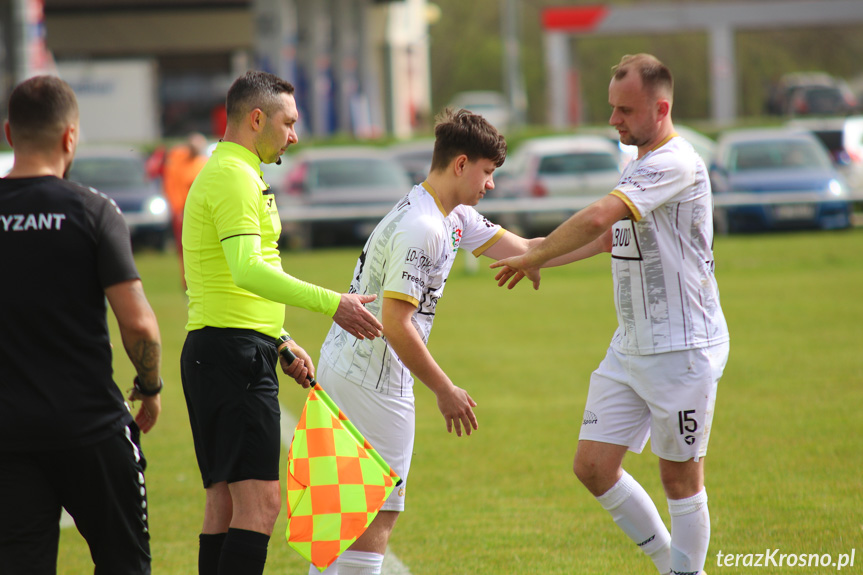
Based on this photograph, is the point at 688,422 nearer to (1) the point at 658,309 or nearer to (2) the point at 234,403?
(1) the point at 658,309

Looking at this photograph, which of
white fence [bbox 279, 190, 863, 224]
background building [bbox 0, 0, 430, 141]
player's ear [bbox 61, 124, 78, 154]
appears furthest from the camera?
background building [bbox 0, 0, 430, 141]

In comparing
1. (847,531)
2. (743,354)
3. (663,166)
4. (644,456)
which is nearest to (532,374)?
(743,354)

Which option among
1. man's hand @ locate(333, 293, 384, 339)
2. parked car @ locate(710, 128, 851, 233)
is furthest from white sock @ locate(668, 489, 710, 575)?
parked car @ locate(710, 128, 851, 233)

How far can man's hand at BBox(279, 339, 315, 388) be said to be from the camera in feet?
13.4

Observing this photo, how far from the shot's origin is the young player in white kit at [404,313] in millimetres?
3998

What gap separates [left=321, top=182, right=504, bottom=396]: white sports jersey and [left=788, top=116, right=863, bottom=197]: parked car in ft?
63.1

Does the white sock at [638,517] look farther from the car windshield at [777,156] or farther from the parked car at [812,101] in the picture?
the parked car at [812,101]

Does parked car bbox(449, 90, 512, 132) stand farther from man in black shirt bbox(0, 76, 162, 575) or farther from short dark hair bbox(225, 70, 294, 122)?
man in black shirt bbox(0, 76, 162, 575)

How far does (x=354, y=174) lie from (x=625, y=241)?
56.1 ft

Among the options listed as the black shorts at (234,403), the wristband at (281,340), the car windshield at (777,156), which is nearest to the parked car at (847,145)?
the car windshield at (777,156)

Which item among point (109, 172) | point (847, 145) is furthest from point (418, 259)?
point (847, 145)

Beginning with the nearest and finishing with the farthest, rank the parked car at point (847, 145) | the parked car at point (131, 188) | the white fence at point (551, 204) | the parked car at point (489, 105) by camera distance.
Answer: the white fence at point (551, 204) < the parked car at point (131, 188) < the parked car at point (847, 145) < the parked car at point (489, 105)

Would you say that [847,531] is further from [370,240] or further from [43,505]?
[43,505]

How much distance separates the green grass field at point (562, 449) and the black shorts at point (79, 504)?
1747 mm
